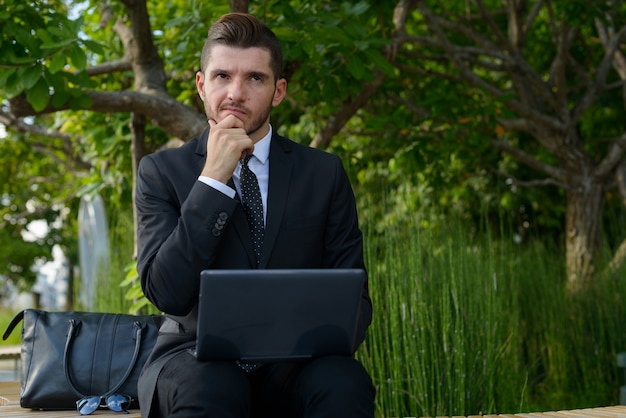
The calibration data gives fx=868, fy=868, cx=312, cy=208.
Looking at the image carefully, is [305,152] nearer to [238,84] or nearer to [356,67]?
[238,84]

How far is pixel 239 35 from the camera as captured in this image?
237cm

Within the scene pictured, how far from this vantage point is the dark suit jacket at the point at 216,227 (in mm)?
2141

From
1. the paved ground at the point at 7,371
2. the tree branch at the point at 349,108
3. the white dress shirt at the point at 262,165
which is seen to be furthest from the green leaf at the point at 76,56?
the paved ground at the point at 7,371

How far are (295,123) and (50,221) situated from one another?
10932 mm

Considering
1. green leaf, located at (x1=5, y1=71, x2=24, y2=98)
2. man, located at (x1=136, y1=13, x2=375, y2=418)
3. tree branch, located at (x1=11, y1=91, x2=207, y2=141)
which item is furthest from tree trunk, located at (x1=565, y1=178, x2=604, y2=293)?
man, located at (x1=136, y1=13, x2=375, y2=418)

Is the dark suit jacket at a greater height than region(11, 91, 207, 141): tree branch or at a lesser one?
lesser

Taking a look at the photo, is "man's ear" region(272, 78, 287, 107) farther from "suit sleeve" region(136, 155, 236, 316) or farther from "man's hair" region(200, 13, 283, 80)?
"suit sleeve" region(136, 155, 236, 316)

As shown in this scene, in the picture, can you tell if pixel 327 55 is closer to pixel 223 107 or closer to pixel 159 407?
pixel 223 107

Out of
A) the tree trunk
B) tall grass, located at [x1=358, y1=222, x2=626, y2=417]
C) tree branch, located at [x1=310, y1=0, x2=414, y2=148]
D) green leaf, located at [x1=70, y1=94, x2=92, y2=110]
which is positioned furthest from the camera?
the tree trunk

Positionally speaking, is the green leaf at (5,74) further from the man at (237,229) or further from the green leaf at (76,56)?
the man at (237,229)

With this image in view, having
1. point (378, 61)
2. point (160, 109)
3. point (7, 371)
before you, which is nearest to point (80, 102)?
point (160, 109)

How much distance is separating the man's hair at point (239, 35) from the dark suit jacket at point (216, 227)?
260mm

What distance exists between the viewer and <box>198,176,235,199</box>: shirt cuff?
2180 mm

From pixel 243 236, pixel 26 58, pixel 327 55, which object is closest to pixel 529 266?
pixel 327 55
